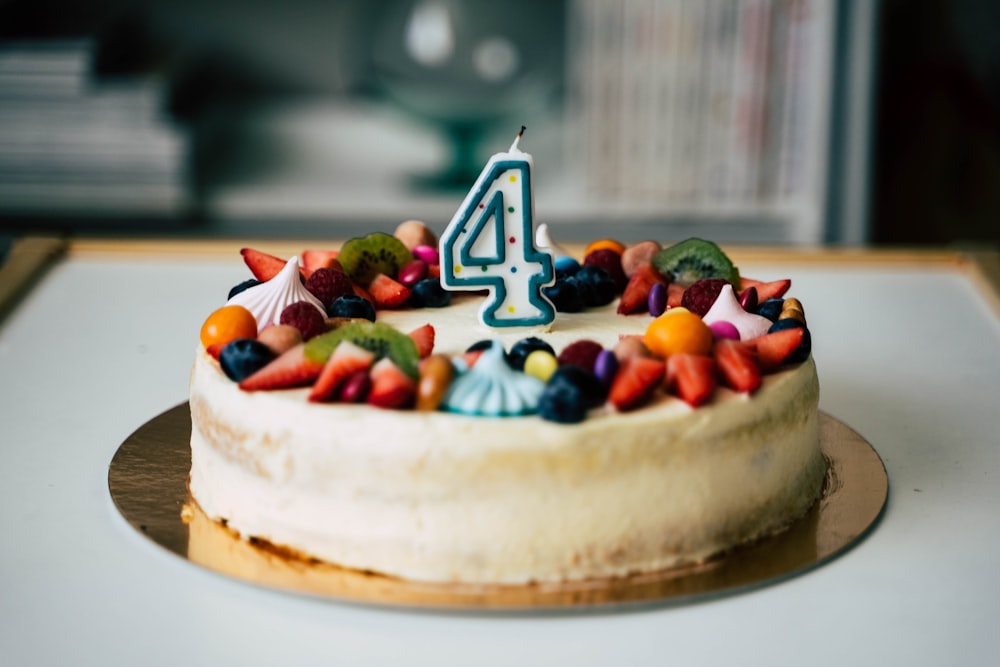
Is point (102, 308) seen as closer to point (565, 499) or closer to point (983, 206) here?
point (565, 499)

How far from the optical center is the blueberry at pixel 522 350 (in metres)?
1.46

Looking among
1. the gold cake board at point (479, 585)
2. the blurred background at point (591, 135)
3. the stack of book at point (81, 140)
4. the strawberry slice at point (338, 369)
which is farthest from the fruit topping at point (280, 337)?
the stack of book at point (81, 140)

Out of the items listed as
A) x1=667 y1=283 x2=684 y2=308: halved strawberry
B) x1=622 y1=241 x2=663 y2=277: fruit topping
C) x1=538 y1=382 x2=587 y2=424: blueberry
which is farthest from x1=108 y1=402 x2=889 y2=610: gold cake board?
x1=622 y1=241 x2=663 y2=277: fruit topping

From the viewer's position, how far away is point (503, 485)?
4.39ft

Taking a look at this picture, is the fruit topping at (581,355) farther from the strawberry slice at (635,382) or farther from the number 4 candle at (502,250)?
the number 4 candle at (502,250)

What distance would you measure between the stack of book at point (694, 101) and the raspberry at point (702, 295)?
67.7 inches

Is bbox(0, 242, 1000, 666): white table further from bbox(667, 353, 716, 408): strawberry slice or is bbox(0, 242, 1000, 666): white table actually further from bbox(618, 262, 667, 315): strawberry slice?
bbox(618, 262, 667, 315): strawberry slice

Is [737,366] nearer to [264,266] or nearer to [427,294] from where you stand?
[427,294]

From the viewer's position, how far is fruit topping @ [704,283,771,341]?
1.58m

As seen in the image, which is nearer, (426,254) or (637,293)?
(637,293)

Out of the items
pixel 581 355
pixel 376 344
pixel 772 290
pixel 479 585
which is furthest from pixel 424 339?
pixel 772 290

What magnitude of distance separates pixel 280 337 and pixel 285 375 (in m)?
0.08

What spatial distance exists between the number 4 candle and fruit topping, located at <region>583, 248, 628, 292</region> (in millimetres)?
215

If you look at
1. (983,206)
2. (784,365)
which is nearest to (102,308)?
(784,365)
